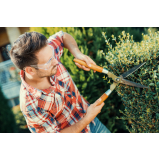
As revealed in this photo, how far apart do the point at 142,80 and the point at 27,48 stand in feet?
4.34

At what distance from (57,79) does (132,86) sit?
976mm

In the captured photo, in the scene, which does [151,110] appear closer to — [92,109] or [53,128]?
[92,109]

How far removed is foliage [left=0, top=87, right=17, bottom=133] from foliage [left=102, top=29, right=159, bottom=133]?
3897 millimetres

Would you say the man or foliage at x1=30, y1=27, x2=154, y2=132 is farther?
foliage at x1=30, y1=27, x2=154, y2=132

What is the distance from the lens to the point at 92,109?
5.74 feet

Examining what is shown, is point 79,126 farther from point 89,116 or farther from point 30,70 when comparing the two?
point 30,70

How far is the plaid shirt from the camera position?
1674 millimetres

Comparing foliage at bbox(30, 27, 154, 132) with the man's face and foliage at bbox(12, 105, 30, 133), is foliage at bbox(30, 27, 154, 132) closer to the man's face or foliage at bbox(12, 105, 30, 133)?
the man's face

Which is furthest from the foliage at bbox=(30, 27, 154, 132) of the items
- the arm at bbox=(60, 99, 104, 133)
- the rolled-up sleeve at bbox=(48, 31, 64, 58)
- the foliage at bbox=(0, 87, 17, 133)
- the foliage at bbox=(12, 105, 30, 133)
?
the foliage at bbox=(12, 105, 30, 133)

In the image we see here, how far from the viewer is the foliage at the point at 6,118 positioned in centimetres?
441

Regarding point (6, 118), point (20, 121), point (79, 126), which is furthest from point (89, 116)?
point (20, 121)

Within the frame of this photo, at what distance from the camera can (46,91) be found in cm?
183
